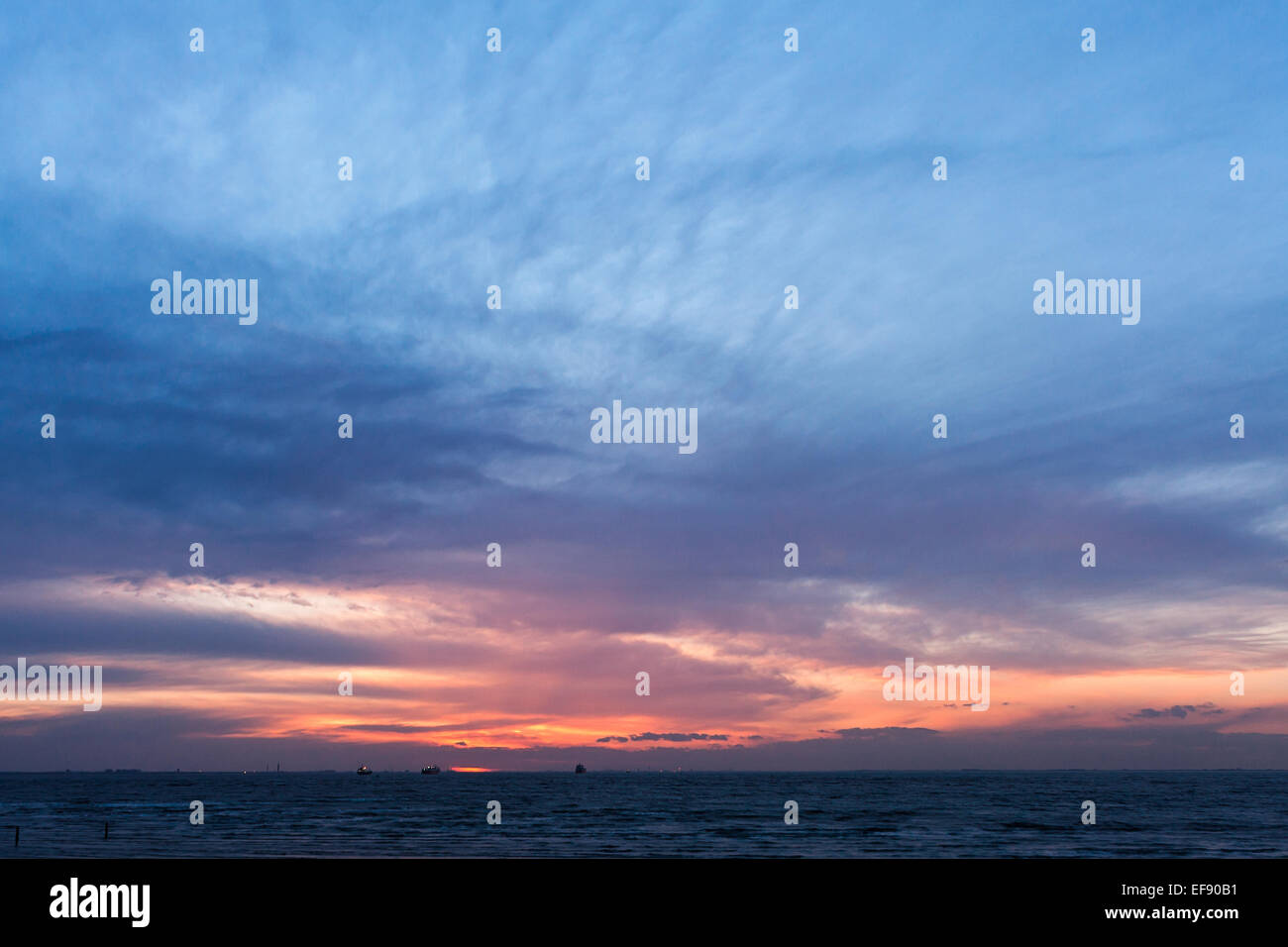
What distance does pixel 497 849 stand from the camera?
52.8m

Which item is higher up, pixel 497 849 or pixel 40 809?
pixel 497 849
